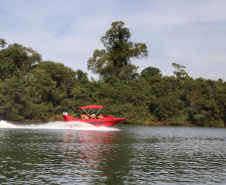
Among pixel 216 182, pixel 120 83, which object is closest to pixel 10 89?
pixel 120 83

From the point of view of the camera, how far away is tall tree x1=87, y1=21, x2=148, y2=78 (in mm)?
91500

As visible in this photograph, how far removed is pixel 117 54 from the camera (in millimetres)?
92062

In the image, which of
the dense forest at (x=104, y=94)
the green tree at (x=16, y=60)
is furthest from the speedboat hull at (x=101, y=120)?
the green tree at (x=16, y=60)

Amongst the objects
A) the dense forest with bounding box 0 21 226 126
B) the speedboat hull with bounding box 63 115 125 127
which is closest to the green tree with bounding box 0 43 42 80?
the dense forest with bounding box 0 21 226 126

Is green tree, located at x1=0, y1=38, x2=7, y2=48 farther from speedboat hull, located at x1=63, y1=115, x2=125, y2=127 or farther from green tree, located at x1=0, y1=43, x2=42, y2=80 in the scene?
speedboat hull, located at x1=63, y1=115, x2=125, y2=127

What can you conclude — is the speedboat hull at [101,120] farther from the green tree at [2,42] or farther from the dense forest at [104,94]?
the green tree at [2,42]

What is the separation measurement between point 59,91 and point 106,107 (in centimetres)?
1282

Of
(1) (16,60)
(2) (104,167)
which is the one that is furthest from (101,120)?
(1) (16,60)

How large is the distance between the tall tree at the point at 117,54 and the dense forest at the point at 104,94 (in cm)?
194

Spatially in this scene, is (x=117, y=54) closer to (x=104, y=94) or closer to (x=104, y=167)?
(x=104, y=94)

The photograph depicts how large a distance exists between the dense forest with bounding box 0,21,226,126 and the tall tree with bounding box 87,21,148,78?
194 centimetres

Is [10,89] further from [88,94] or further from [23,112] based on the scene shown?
[88,94]

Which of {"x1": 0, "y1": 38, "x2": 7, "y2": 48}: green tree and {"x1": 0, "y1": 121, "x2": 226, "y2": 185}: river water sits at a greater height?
{"x1": 0, "y1": 38, "x2": 7, "y2": 48}: green tree

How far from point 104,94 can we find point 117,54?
1720 centimetres
